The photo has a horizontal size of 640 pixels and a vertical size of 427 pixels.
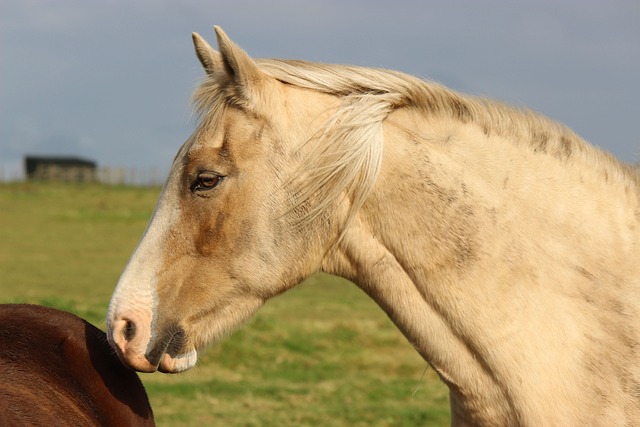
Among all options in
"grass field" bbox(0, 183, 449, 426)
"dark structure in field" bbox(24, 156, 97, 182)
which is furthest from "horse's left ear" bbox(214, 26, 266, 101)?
"dark structure in field" bbox(24, 156, 97, 182)

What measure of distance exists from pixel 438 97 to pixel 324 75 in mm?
427

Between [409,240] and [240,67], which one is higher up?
[240,67]

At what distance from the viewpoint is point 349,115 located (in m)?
3.09

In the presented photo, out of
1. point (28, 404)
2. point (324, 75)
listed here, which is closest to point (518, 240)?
point (324, 75)

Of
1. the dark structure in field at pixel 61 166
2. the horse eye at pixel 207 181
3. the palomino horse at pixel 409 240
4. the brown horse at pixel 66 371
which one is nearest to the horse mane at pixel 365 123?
the palomino horse at pixel 409 240

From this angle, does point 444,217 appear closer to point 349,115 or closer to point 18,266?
point 349,115

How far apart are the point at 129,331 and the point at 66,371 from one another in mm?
399

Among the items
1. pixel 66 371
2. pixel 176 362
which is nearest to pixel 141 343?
pixel 176 362

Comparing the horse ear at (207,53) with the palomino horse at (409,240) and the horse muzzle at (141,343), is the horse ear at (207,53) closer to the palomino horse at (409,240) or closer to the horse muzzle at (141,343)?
the palomino horse at (409,240)

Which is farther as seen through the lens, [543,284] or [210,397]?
[210,397]

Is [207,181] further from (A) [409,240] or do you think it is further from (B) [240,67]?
(A) [409,240]

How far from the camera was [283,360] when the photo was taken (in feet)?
39.9

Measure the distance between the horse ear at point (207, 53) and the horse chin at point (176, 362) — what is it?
1051 mm

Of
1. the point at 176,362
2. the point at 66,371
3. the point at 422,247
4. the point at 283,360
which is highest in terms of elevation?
the point at 422,247
